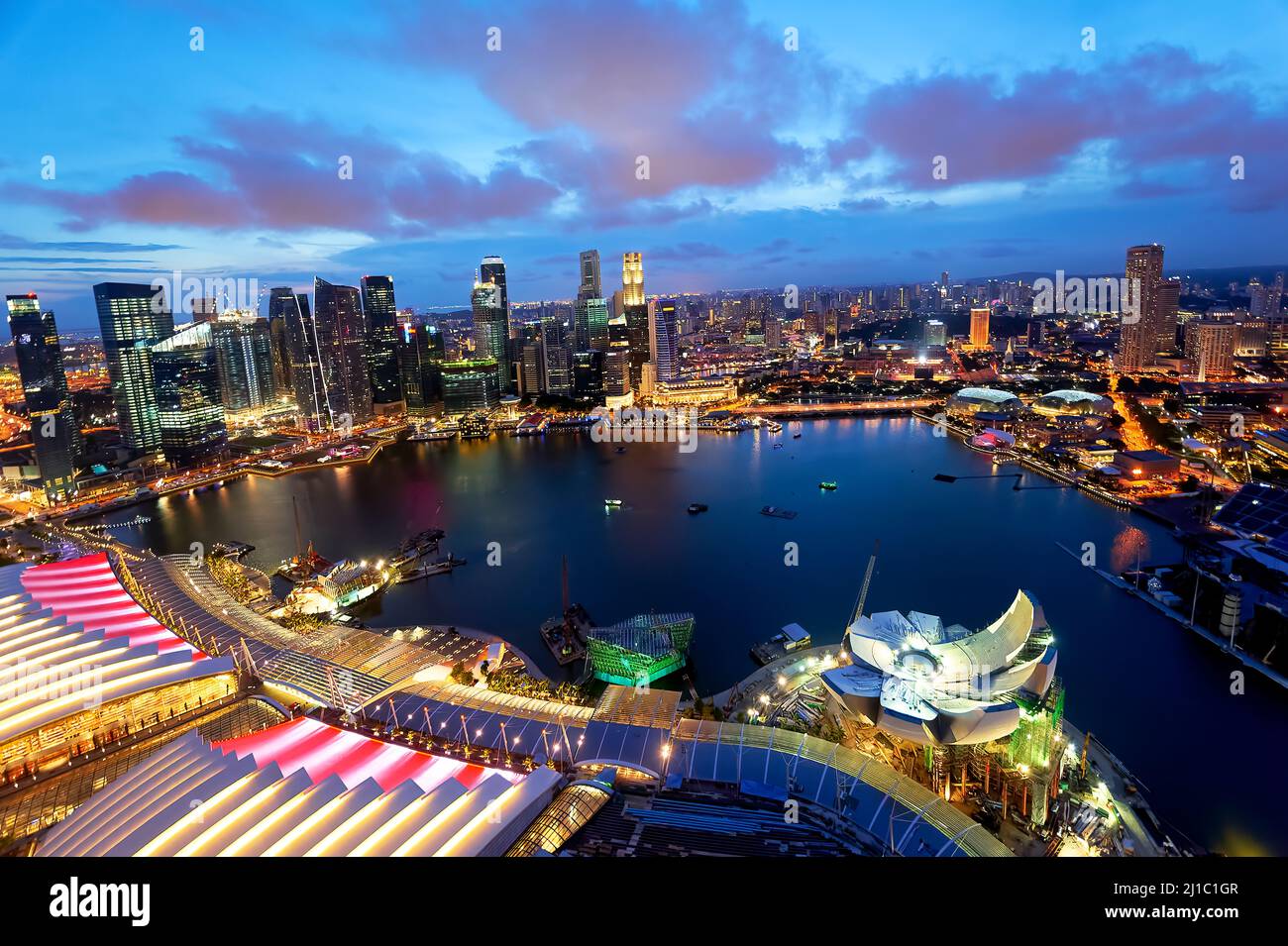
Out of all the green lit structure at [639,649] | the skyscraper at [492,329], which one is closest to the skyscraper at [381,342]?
the skyscraper at [492,329]

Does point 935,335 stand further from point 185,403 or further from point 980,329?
point 185,403

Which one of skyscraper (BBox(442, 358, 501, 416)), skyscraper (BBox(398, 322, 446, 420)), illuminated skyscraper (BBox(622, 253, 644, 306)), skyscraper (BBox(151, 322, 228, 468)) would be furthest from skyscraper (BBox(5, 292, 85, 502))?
illuminated skyscraper (BBox(622, 253, 644, 306))

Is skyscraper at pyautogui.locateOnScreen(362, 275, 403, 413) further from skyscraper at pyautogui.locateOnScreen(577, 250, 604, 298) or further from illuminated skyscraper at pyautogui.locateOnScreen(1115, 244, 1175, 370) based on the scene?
illuminated skyscraper at pyautogui.locateOnScreen(1115, 244, 1175, 370)

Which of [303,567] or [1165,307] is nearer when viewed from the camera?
[303,567]

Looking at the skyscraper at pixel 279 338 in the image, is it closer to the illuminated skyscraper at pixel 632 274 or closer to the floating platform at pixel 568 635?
the illuminated skyscraper at pixel 632 274

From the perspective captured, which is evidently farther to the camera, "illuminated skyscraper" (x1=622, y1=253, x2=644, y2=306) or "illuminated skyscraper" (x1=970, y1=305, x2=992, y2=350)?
"illuminated skyscraper" (x1=970, y1=305, x2=992, y2=350)

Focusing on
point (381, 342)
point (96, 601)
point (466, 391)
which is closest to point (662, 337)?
point (466, 391)
